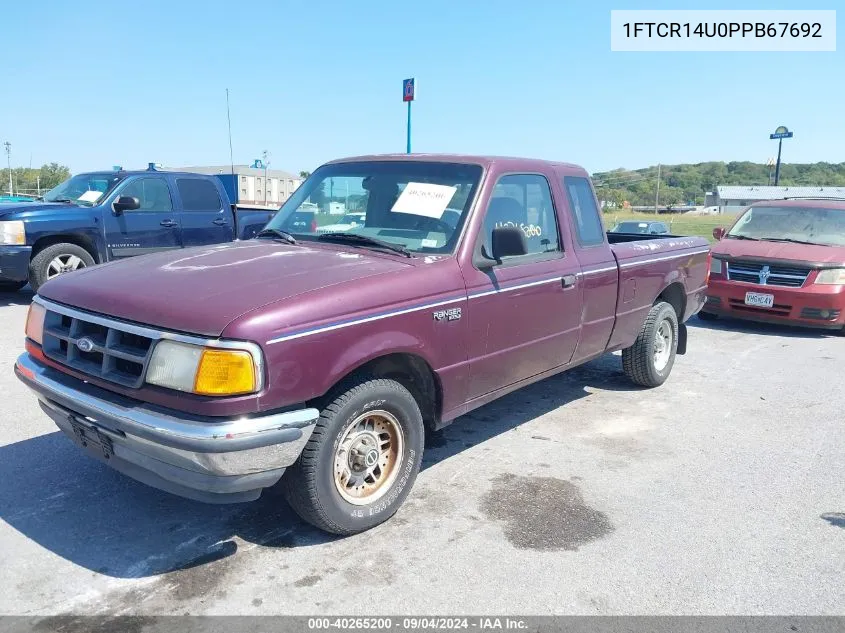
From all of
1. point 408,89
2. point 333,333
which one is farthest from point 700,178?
point 333,333

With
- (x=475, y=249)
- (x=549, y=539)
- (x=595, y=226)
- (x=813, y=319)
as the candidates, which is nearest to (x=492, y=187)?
(x=475, y=249)

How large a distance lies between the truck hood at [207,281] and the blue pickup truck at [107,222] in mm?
4528

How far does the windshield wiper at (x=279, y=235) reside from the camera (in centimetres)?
429

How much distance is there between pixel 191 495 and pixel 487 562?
1.39 m

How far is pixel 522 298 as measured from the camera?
4.19 meters

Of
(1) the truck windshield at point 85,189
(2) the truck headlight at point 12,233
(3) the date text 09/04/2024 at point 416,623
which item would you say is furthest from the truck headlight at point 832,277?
(2) the truck headlight at point 12,233

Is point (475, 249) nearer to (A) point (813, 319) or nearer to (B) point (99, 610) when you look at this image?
(B) point (99, 610)

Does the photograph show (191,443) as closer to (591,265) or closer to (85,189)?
(591,265)

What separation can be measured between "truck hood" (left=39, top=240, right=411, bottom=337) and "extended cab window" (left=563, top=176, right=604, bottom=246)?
Answer: 1.79m

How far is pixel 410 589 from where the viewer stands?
118 inches

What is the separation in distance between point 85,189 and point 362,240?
288 inches

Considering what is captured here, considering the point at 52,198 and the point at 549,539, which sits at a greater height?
the point at 52,198

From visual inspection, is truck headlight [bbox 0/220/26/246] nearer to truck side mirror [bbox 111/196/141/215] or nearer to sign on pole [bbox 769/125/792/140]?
truck side mirror [bbox 111/196/141/215]

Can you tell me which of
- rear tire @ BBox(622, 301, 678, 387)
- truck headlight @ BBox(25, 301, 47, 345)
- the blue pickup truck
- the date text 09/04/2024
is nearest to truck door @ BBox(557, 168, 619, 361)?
rear tire @ BBox(622, 301, 678, 387)
